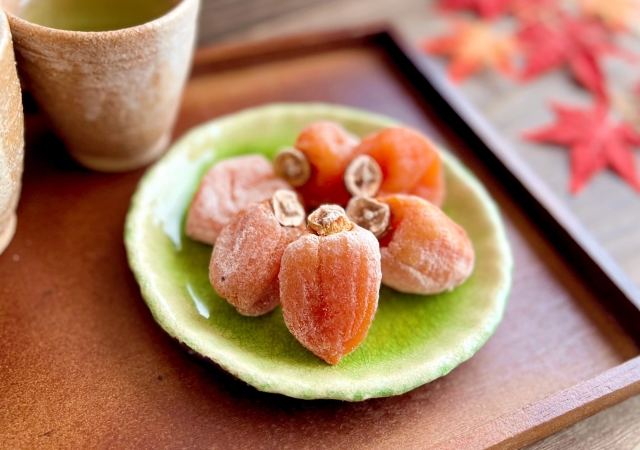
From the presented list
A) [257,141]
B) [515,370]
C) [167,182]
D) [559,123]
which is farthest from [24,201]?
[559,123]

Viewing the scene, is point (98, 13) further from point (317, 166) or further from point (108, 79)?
point (317, 166)

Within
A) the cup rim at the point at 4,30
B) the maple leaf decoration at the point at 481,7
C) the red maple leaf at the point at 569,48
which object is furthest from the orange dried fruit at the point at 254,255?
the maple leaf decoration at the point at 481,7

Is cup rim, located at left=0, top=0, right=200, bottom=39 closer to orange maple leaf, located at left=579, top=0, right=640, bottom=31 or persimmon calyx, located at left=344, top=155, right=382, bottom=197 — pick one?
persimmon calyx, located at left=344, top=155, right=382, bottom=197

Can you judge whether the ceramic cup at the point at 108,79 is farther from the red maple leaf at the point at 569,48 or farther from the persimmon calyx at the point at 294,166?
the red maple leaf at the point at 569,48

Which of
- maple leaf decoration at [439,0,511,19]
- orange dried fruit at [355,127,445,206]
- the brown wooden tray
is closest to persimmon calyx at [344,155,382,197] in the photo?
orange dried fruit at [355,127,445,206]

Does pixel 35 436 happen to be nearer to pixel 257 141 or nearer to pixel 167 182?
pixel 167 182

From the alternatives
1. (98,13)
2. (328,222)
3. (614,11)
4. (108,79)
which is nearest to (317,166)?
(328,222)
